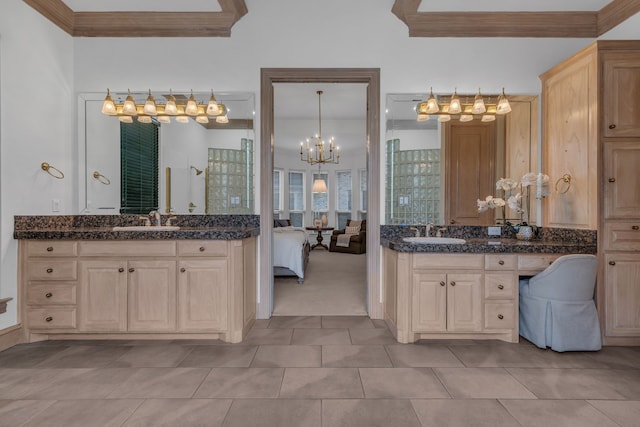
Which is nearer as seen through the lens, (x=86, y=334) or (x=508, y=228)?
(x=86, y=334)

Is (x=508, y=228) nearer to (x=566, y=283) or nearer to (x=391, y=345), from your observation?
(x=566, y=283)

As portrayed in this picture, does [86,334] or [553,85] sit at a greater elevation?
[553,85]

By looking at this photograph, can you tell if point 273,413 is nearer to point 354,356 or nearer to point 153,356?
point 354,356

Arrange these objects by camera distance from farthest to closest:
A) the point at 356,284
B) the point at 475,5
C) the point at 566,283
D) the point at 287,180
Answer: the point at 287,180, the point at 356,284, the point at 475,5, the point at 566,283

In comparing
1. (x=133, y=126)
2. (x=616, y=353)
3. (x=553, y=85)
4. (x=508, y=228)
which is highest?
(x=553, y=85)

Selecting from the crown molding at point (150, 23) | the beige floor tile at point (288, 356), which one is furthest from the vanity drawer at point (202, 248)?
the crown molding at point (150, 23)

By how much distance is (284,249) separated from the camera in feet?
17.0

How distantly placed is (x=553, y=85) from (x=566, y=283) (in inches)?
74.3

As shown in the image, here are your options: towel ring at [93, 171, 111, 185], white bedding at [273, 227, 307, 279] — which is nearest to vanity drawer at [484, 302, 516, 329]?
white bedding at [273, 227, 307, 279]

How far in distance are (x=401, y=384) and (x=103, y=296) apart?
239cm

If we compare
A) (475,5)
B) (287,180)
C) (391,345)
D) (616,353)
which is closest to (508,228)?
(616,353)

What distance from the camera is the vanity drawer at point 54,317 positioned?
2.86m

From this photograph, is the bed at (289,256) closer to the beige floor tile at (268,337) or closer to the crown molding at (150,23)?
the beige floor tile at (268,337)

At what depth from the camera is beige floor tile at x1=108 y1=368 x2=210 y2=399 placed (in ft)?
6.80
